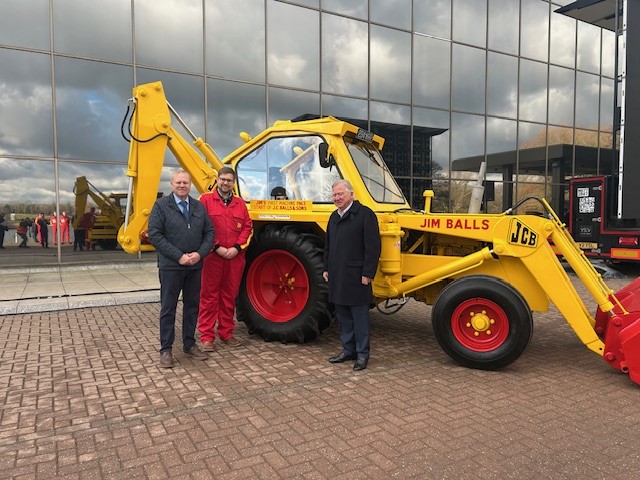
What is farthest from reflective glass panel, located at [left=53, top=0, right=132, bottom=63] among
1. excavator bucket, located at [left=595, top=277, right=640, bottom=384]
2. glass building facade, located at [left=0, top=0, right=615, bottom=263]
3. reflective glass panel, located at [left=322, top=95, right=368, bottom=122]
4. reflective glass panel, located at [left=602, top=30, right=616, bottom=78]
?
reflective glass panel, located at [left=602, top=30, right=616, bottom=78]

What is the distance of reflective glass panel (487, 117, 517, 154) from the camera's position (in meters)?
17.0

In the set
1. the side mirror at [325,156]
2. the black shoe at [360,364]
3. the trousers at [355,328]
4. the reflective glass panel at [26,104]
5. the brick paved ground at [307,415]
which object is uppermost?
the reflective glass panel at [26,104]

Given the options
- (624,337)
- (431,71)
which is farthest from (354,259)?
(431,71)

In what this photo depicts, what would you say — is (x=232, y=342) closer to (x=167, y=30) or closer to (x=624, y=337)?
(x=624, y=337)

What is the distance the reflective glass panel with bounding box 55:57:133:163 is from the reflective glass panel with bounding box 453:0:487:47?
10495 millimetres

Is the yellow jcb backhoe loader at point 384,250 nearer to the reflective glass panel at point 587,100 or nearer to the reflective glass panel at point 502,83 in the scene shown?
the reflective glass panel at point 502,83

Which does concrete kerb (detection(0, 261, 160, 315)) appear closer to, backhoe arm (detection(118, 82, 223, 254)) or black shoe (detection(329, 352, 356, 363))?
backhoe arm (detection(118, 82, 223, 254))

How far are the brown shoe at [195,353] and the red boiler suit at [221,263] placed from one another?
195mm

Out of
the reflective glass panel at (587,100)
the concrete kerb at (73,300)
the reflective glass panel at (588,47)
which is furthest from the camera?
the reflective glass panel at (587,100)

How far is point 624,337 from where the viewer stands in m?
3.85

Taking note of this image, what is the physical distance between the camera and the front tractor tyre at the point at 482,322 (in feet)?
13.6

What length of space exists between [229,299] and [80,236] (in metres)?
8.09

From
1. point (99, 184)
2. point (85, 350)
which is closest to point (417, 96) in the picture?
point (99, 184)

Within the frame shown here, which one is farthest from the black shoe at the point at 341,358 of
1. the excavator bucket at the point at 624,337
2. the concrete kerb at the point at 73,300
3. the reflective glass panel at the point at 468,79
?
the reflective glass panel at the point at 468,79
